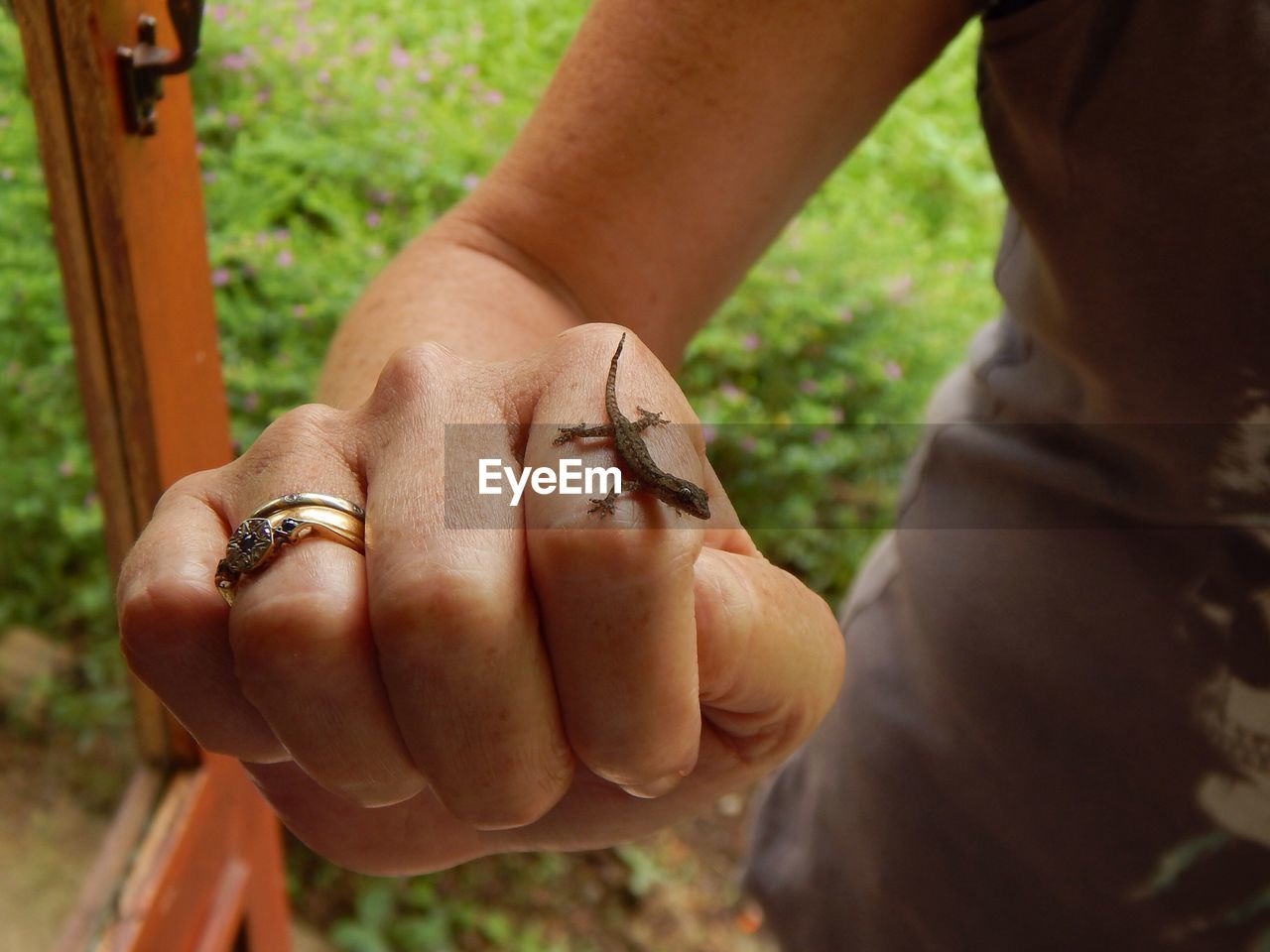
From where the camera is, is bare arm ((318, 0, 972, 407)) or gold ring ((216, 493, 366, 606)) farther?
bare arm ((318, 0, 972, 407))

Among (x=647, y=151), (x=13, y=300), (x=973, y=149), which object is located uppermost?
(x=647, y=151)

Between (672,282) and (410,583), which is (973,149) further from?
(410,583)

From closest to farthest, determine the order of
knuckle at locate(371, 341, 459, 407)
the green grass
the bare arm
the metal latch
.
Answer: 1. knuckle at locate(371, 341, 459, 407)
2. the metal latch
3. the bare arm
4. the green grass

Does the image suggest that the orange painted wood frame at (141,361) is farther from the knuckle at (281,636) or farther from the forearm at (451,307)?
the knuckle at (281,636)

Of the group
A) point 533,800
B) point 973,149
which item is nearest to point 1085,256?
point 533,800

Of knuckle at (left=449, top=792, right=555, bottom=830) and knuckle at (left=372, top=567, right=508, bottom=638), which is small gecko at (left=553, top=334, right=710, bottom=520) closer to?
knuckle at (left=372, top=567, right=508, bottom=638)

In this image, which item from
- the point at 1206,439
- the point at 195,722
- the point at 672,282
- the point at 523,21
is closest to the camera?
the point at 195,722

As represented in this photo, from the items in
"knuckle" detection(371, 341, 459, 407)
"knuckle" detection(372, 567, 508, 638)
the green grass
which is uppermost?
"knuckle" detection(371, 341, 459, 407)

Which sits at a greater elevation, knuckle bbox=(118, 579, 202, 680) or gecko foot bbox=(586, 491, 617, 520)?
gecko foot bbox=(586, 491, 617, 520)

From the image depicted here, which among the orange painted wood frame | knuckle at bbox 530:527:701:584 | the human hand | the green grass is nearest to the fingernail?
→ the human hand
